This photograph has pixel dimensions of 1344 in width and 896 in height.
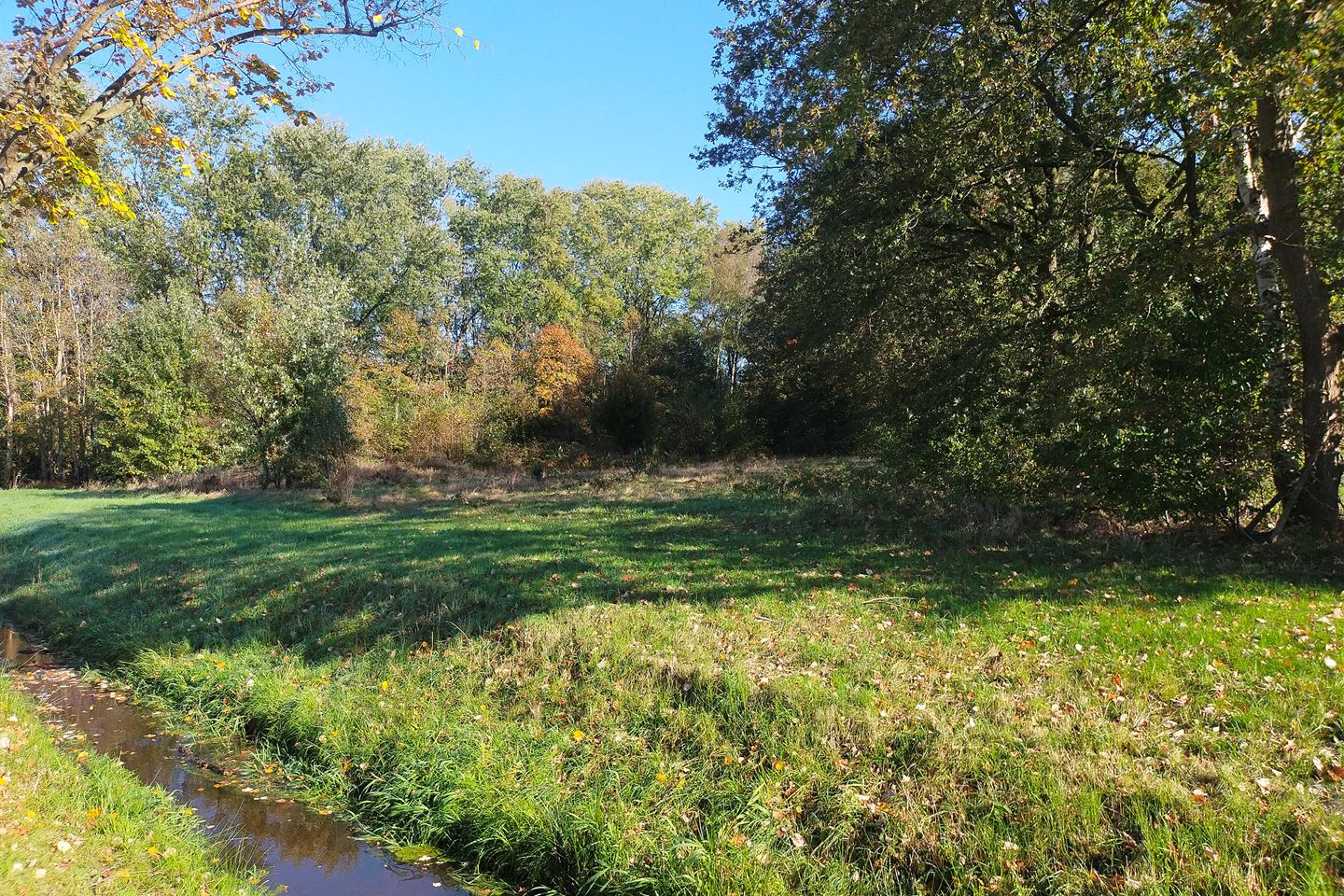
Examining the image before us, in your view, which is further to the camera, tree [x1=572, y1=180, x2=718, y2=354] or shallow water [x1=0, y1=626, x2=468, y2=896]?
tree [x1=572, y1=180, x2=718, y2=354]

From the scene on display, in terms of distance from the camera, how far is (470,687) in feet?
25.7

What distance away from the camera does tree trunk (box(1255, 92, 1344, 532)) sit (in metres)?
9.11

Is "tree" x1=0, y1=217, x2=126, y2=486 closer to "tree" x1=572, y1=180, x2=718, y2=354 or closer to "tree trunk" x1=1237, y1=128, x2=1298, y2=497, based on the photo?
"tree" x1=572, y1=180, x2=718, y2=354

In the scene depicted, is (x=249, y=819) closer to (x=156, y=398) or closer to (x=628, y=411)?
(x=628, y=411)

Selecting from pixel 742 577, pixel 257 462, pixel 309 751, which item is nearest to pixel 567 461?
pixel 257 462

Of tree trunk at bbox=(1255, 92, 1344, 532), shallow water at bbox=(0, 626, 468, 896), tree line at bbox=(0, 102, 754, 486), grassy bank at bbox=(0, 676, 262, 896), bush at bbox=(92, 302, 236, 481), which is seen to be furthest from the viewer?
bush at bbox=(92, 302, 236, 481)

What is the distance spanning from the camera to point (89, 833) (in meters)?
5.12

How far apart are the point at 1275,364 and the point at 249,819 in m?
13.0

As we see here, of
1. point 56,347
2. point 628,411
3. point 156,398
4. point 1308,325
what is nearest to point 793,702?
point 1308,325

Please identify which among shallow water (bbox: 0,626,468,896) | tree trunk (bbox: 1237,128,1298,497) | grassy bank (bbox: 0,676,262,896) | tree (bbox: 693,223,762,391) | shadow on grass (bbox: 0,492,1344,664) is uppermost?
tree (bbox: 693,223,762,391)

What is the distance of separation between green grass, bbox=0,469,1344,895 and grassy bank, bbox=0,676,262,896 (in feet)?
4.42

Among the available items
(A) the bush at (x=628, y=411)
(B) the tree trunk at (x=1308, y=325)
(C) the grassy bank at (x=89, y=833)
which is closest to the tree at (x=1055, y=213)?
(B) the tree trunk at (x=1308, y=325)

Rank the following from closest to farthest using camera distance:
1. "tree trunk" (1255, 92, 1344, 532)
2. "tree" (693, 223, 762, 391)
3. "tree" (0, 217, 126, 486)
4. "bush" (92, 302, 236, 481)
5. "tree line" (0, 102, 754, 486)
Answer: "tree trunk" (1255, 92, 1344, 532)
"tree line" (0, 102, 754, 486)
"bush" (92, 302, 236, 481)
"tree" (0, 217, 126, 486)
"tree" (693, 223, 762, 391)

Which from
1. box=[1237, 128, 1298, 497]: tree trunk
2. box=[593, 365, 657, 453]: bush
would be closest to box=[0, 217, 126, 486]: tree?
box=[593, 365, 657, 453]: bush
